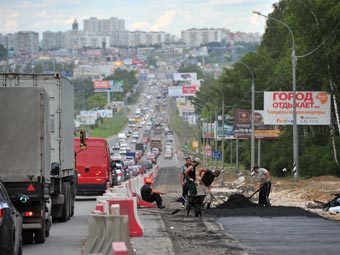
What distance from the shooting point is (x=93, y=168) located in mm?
49125

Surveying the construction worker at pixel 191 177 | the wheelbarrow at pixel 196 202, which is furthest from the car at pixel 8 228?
the construction worker at pixel 191 177

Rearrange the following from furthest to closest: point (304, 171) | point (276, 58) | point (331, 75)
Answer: point (276, 58), point (304, 171), point (331, 75)

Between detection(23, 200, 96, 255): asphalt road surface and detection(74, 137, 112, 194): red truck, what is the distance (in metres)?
12.9

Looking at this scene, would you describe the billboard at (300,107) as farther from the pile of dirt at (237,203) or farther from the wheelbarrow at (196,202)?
the wheelbarrow at (196,202)

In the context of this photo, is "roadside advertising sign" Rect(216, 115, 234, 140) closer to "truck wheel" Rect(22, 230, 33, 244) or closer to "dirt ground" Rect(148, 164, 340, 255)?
"dirt ground" Rect(148, 164, 340, 255)

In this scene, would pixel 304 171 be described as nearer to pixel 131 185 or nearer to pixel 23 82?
pixel 131 185

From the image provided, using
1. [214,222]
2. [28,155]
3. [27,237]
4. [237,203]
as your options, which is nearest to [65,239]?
[27,237]

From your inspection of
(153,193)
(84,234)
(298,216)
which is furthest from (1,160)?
(153,193)

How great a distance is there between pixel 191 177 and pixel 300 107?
4052 cm

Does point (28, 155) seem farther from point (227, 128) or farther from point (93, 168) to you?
point (227, 128)

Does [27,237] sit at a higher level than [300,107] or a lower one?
lower

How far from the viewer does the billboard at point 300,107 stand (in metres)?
76.2

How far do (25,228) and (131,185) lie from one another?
55.5 feet

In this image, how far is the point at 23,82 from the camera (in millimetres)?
30234
